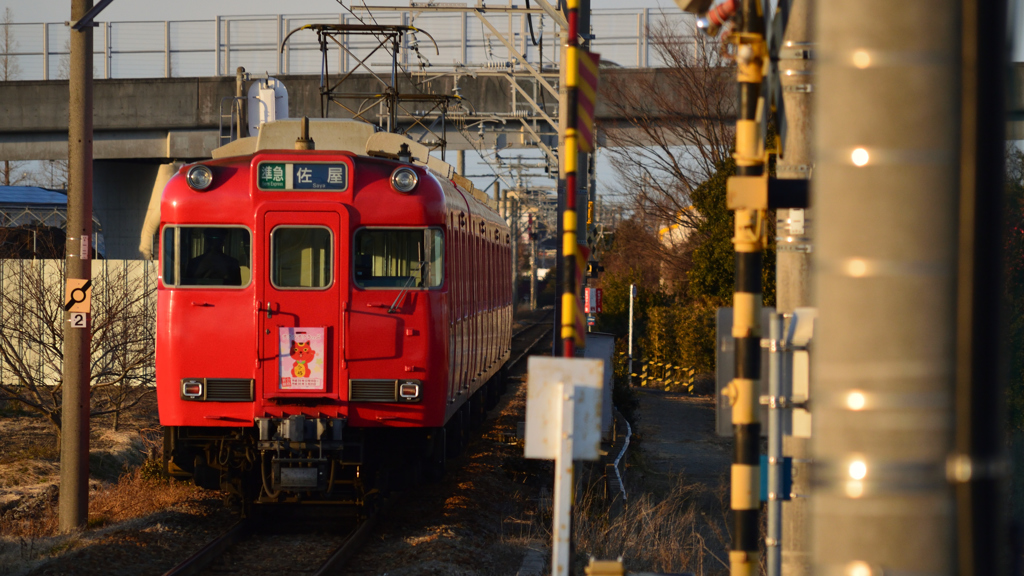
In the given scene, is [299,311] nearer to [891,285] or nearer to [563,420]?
[563,420]

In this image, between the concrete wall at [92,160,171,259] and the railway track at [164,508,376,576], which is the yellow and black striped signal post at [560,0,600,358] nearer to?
the railway track at [164,508,376,576]

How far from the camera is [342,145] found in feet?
41.9

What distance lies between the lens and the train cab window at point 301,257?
962 centimetres

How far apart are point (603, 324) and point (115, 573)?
81.8 ft

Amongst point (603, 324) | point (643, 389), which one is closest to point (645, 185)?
point (643, 389)

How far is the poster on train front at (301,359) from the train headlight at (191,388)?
0.74 metres

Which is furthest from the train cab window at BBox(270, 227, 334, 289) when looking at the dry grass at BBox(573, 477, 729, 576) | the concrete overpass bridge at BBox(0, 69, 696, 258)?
the concrete overpass bridge at BBox(0, 69, 696, 258)

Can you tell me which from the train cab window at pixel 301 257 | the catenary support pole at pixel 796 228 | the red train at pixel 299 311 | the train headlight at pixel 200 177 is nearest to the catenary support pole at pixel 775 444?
the catenary support pole at pixel 796 228

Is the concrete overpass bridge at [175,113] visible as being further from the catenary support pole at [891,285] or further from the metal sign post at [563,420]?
the catenary support pole at [891,285]

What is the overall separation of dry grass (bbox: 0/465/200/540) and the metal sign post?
19.2ft

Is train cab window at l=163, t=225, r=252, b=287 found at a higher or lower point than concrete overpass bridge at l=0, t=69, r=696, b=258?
lower

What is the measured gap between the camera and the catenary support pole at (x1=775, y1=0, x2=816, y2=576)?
4840 millimetres

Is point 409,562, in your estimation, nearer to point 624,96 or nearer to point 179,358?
point 179,358

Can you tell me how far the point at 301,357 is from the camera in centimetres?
951
